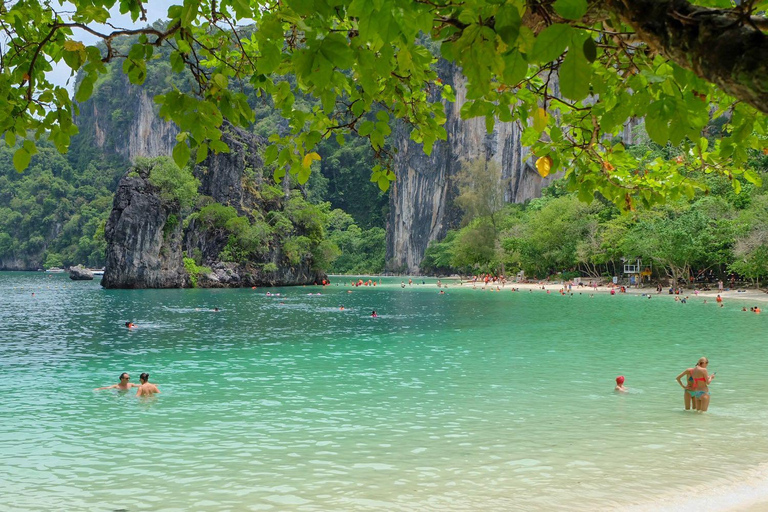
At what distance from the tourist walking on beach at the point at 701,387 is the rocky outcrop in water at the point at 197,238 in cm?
5808

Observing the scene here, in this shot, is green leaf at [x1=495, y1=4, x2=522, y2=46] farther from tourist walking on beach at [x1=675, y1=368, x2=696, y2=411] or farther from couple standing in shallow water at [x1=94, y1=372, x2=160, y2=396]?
couple standing in shallow water at [x1=94, y1=372, x2=160, y2=396]

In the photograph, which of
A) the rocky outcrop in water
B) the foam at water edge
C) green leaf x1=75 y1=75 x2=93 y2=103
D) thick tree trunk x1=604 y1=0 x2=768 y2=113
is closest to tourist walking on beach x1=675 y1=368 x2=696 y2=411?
the foam at water edge

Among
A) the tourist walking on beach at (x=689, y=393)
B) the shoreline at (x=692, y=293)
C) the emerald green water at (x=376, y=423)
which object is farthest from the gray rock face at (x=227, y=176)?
the tourist walking on beach at (x=689, y=393)

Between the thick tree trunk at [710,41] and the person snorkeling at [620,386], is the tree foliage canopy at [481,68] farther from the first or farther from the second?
the person snorkeling at [620,386]

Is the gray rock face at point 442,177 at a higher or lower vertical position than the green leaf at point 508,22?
higher

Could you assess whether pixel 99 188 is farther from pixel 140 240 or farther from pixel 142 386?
pixel 142 386

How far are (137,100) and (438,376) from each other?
134 metres

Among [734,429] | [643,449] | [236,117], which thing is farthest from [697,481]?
[236,117]

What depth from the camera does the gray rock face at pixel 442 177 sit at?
94125 millimetres

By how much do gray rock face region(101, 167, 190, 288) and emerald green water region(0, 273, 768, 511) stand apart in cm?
3824

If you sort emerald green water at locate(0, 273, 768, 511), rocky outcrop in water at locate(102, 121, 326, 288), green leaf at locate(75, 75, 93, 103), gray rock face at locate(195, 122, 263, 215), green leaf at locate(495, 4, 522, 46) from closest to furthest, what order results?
green leaf at locate(495, 4, 522, 46), green leaf at locate(75, 75, 93, 103), emerald green water at locate(0, 273, 768, 511), rocky outcrop in water at locate(102, 121, 326, 288), gray rock face at locate(195, 122, 263, 215)

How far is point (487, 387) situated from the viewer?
46.7ft

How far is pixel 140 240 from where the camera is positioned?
61.2 metres

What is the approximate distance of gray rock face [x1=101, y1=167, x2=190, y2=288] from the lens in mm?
60812
